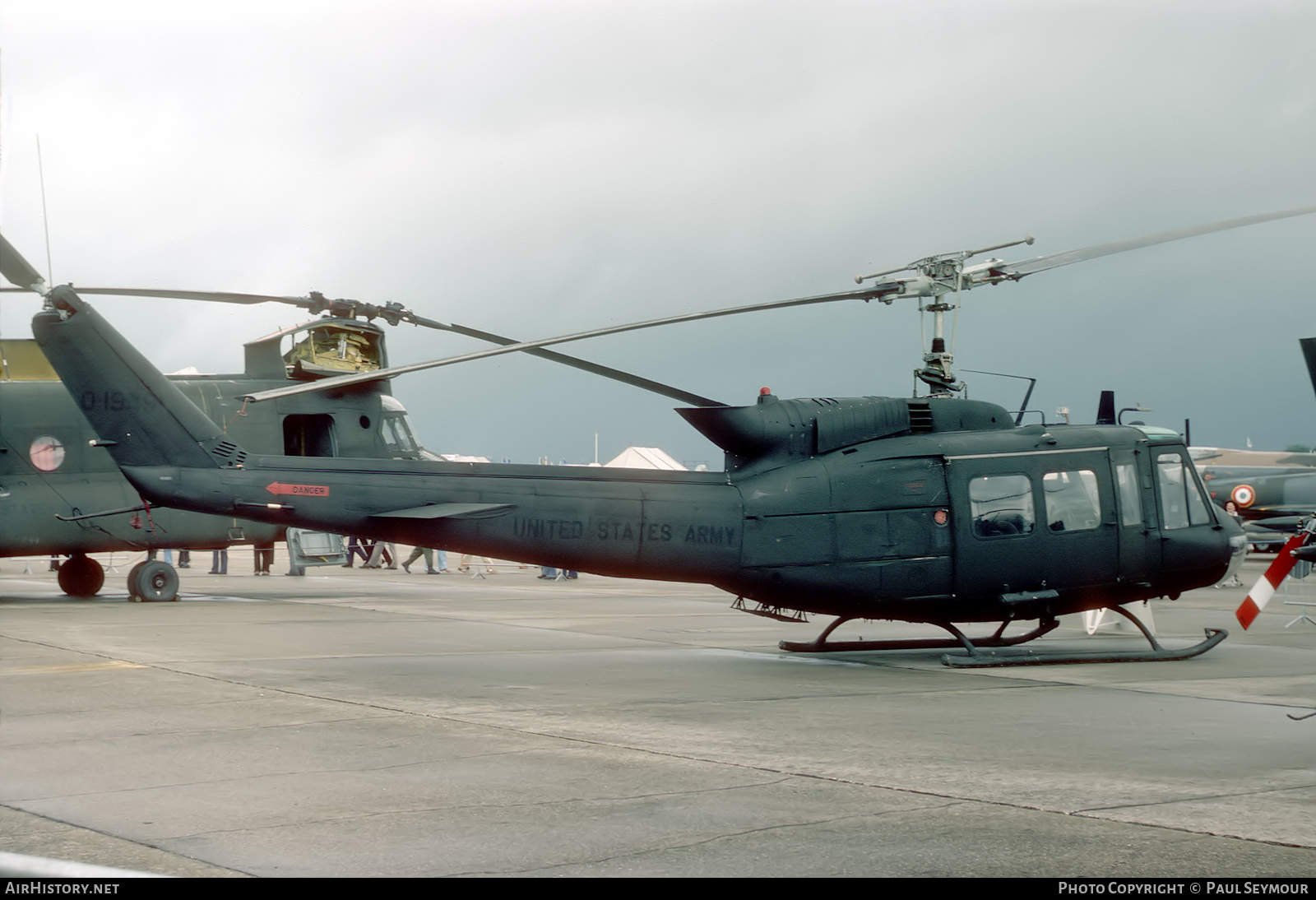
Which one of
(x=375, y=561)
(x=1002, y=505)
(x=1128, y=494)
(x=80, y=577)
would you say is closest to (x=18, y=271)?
(x=80, y=577)

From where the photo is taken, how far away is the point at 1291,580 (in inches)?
1150

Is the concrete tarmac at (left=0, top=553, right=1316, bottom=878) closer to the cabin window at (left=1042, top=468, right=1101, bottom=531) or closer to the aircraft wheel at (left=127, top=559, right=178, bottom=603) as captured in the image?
the cabin window at (left=1042, top=468, right=1101, bottom=531)

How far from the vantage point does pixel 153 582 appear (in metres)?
19.4

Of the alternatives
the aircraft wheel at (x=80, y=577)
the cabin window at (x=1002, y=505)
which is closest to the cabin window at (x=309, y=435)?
the aircraft wheel at (x=80, y=577)

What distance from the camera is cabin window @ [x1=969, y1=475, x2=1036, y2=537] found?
11992mm

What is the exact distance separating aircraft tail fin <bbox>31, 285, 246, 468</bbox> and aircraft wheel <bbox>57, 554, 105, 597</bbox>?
28.5 ft

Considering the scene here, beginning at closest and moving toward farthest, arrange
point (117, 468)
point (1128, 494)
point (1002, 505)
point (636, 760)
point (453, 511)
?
point (636, 760) < point (453, 511) < point (1002, 505) < point (1128, 494) < point (117, 468)

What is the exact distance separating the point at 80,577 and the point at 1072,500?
16351mm

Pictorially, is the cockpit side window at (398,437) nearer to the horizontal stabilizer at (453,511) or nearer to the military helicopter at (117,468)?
the military helicopter at (117,468)

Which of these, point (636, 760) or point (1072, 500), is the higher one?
point (1072, 500)

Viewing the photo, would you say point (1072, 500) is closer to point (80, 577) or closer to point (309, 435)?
point (309, 435)
